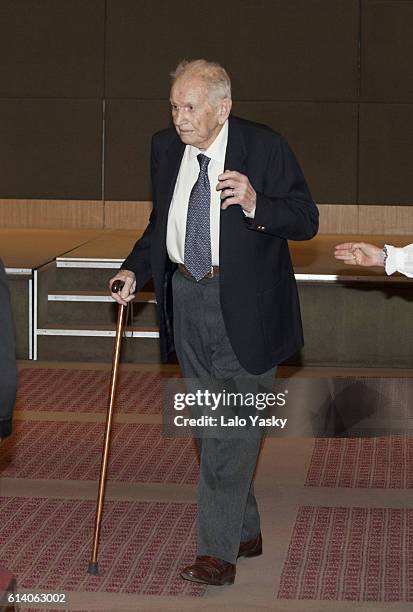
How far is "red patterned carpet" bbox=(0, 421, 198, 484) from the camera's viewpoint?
194 inches

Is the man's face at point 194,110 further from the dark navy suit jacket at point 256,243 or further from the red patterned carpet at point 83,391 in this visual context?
the red patterned carpet at point 83,391

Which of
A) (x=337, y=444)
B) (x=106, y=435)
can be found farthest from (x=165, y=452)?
(x=106, y=435)

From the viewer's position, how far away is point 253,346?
355cm

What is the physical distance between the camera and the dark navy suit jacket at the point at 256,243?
3514 millimetres

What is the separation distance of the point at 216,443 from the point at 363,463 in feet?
5.50

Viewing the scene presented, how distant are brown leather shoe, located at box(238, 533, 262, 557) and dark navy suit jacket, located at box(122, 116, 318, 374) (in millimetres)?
622

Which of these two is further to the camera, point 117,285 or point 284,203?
point 117,285

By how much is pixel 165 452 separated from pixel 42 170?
468 centimetres

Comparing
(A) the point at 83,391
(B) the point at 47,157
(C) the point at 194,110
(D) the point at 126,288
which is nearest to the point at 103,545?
(D) the point at 126,288

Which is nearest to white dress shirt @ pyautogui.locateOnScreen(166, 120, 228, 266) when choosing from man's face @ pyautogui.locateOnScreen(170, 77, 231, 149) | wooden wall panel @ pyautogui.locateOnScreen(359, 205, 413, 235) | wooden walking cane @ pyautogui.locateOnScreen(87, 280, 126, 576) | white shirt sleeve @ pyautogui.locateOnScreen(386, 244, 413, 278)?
man's face @ pyautogui.locateOnScreen(170, 77, 231, 149)

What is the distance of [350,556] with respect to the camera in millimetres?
3982

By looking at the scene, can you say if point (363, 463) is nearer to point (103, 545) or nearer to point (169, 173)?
point (103, 545)

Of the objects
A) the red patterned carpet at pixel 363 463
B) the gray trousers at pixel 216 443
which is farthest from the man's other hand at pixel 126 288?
the red patterned carpet at pixel 363 463

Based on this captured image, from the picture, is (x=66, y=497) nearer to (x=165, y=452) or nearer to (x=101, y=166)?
(x=165, y=452)
